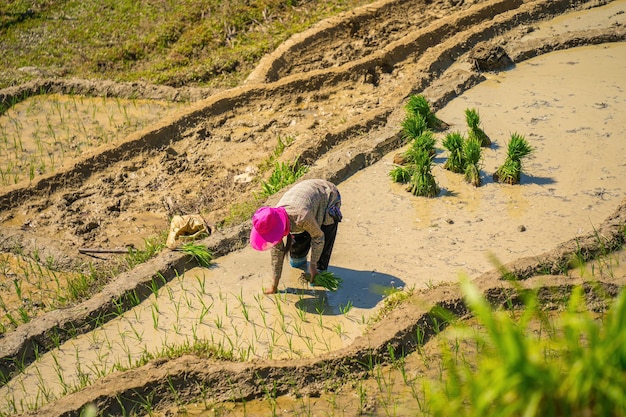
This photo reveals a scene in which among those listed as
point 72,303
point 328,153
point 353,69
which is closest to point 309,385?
point 72,303

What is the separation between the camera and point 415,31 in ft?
37.8

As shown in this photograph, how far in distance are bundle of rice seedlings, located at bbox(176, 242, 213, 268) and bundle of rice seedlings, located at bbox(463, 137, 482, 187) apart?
8.19ft

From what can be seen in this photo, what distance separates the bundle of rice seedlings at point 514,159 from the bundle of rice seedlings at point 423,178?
64 centimetres

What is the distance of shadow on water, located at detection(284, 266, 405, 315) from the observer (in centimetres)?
620

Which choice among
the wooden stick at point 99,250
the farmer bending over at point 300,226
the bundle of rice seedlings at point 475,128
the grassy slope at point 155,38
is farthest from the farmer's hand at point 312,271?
the grassy slope at point 155,38

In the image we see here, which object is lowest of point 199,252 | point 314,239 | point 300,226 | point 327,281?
point 327,281

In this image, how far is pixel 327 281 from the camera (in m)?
6.33

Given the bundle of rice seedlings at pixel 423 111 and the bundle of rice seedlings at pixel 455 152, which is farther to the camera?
the bundle of rice seedlings at pixel 423 111

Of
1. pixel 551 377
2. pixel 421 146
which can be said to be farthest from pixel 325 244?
pixel 551 377

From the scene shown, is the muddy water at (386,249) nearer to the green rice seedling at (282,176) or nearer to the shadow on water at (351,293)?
the shadow on water at (351,293)

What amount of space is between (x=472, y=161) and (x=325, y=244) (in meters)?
1.97

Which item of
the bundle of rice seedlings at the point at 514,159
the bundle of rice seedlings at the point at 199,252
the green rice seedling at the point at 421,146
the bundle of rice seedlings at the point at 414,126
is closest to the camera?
the bundle of rice seedlings at the point at 199,252

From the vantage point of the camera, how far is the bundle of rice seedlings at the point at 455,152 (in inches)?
308

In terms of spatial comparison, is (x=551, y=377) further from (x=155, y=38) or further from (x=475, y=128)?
(x=155, y=38)
